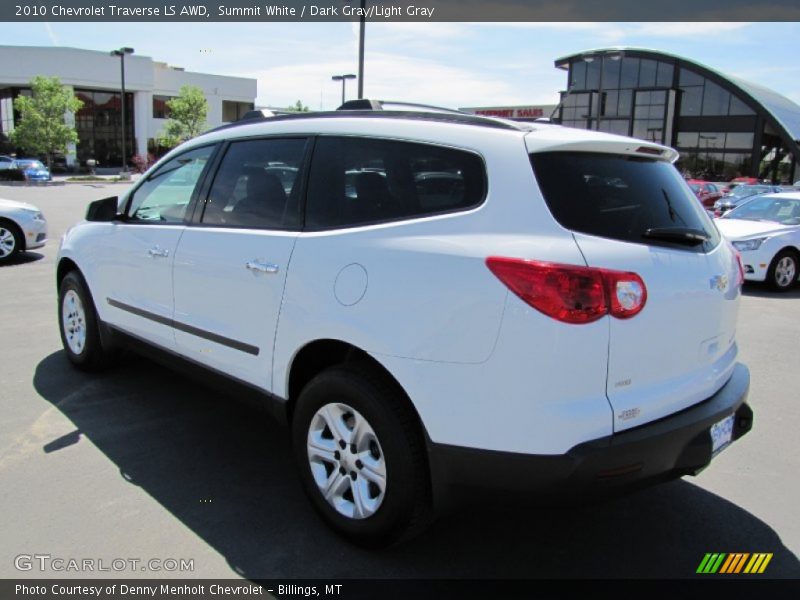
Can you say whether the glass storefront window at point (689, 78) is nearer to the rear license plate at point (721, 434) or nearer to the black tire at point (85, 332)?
the black tire at point (85, 332)

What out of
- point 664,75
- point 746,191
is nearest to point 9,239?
point 746,191

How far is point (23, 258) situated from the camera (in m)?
10.7

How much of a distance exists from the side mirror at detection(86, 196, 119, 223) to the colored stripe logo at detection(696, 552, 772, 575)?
412 cm

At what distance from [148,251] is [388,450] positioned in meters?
2.26

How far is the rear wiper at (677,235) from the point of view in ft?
8.66

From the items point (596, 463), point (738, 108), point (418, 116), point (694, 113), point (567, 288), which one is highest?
point (738, 108)

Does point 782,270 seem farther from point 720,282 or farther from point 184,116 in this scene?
point 184,116

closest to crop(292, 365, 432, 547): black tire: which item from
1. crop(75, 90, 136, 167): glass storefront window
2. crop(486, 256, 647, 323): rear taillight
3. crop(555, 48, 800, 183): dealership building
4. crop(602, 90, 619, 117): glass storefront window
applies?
crop(486, 256, 647, 323): rear taillight

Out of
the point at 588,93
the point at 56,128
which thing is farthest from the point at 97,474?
the point at 588,93

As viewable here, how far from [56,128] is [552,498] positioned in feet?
153

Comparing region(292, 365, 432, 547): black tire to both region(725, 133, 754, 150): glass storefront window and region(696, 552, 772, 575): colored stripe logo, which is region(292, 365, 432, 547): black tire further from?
region(725, 133, 754, 150): glass storefront window

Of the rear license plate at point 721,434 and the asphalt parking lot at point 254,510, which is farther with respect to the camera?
the asphalt parking lot at point 254,510

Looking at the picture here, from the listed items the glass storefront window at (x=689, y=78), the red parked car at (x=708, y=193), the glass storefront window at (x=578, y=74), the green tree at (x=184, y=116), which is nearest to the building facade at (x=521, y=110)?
the glass storefront window at (x=578, y=74)

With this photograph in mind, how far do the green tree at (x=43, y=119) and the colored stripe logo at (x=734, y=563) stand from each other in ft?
Answer: 153
